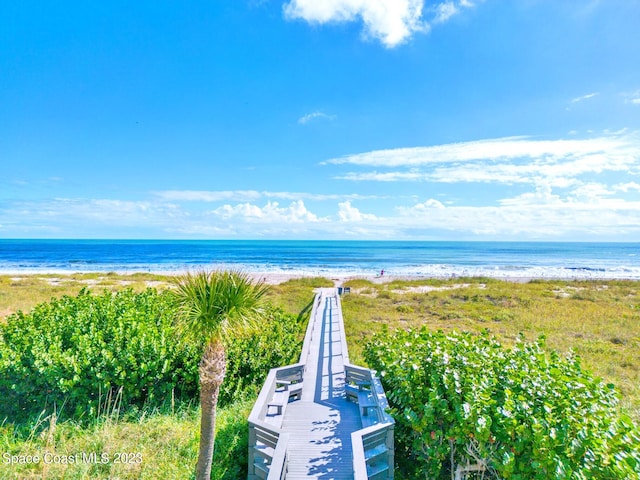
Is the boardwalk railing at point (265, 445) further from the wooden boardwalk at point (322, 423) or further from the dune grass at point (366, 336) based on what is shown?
the dune grass at point (366, 336)

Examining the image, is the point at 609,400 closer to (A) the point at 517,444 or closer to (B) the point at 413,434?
(A) the point at 517,444

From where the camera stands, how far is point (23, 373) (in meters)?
7.27

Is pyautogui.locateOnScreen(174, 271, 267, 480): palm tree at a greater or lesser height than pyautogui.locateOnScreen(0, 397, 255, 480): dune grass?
greater

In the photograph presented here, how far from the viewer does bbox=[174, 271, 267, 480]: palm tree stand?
4.02 meters

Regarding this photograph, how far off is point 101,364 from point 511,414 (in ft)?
26.8

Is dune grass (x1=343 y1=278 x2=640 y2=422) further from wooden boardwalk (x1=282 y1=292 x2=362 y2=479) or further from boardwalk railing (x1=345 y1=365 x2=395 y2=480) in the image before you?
boardwalk railing (x1=345 y1=365 x2=395 y2=480)

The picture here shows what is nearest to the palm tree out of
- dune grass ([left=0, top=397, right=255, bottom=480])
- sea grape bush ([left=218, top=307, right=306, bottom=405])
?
dune grass ([left=0, top=397, right=255, bottom=480])

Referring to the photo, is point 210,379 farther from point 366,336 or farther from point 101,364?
point 366,336

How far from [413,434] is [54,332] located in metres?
9.32

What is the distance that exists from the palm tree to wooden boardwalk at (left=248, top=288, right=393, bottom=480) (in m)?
1.65

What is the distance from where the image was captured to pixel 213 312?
4055mm

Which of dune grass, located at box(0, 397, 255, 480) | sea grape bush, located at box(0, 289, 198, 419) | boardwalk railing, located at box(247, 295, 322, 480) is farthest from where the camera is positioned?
sea grape bush, located at box(0, 289, 198, 419)

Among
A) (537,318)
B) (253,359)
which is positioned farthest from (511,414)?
(537,318)

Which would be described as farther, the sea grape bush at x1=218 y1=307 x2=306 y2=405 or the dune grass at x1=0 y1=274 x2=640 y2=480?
the sea grape bush at x1=218 y1=307 x2=306 y2=405
